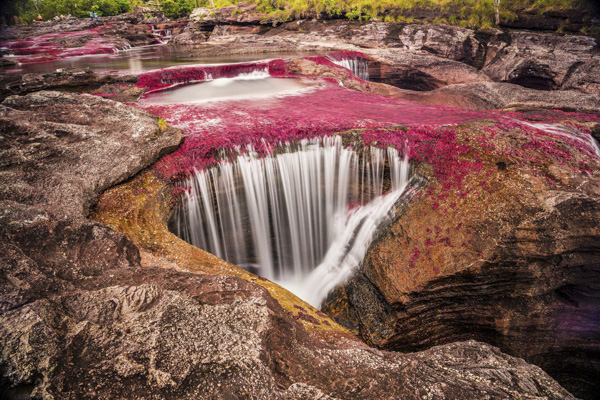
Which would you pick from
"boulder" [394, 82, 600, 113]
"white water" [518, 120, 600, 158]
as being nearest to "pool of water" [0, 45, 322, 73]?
"boulder" [394, 82, 600, 113]

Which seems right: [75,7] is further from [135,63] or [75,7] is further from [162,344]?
[162,344]

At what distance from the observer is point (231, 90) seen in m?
10.4

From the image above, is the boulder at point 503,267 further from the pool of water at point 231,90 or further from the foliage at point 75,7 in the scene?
the foliage at point 75,7

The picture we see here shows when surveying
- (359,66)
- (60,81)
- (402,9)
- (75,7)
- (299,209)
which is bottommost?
(299,209)

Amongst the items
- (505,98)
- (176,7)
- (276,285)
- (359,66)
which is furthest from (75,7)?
(276,285)

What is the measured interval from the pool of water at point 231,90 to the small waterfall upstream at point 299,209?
170 inches

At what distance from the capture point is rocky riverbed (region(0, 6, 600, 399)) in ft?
6.03

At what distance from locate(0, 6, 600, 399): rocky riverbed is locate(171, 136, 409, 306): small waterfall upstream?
0.33 m

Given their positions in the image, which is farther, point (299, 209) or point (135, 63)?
point (135, 63)

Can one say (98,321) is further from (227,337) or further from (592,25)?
(592,25)

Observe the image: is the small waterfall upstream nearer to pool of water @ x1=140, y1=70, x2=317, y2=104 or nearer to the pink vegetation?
pool of water @ x1=140, y1=70, x2=317, y2=104

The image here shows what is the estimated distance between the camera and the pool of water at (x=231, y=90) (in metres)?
9.26

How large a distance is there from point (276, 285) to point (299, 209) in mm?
2590

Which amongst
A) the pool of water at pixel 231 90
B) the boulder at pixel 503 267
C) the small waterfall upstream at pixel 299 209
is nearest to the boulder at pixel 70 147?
the small waterfall upstream at pixel 299 209
